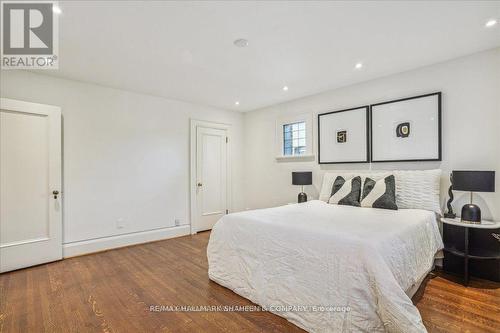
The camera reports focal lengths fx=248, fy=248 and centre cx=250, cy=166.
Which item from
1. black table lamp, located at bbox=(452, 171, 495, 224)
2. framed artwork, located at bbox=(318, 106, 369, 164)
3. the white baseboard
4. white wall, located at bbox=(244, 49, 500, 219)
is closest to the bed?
black table lamp, located at bbox=(452, 171, 495, 224)

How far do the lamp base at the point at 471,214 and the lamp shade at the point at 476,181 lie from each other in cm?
23

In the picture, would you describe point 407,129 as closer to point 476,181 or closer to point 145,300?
point 476,181

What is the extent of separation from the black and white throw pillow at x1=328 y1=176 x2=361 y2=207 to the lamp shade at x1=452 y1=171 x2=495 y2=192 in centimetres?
105

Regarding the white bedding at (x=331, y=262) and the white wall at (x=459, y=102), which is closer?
the white bedding at (x=331, y=262)

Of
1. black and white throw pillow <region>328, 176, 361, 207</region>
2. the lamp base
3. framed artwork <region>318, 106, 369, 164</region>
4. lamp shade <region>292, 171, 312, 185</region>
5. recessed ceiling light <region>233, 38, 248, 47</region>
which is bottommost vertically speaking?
the lamp base

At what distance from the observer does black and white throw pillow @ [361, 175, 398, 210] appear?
2.95 metres

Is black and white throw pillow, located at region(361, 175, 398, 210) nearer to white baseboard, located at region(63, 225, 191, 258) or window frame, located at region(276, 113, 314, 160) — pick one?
window frame, located at region(276, 113, 314, 160)

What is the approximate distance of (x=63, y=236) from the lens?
3.42 metres

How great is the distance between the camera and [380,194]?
3029 mm

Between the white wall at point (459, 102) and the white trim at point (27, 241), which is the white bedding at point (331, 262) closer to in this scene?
the white wall at point (459, 102)

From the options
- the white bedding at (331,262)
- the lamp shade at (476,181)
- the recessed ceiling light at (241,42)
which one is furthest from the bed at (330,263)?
the recessed ceiling light at (241,42)

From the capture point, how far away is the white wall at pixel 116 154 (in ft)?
11.4

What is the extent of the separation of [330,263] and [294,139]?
3231mm

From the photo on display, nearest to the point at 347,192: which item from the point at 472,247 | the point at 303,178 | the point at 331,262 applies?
the point at 303,178
